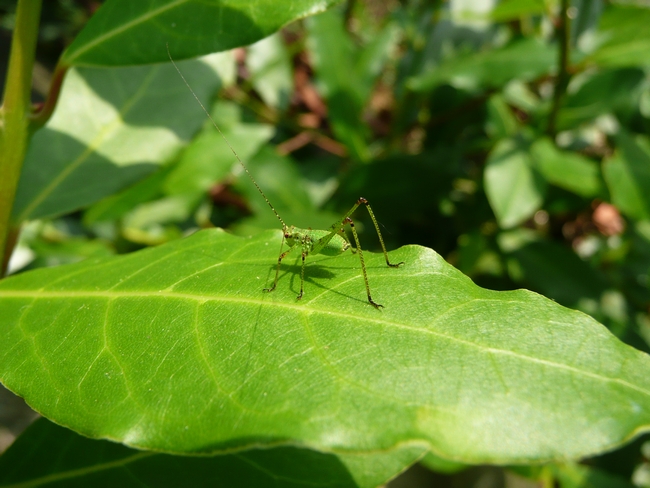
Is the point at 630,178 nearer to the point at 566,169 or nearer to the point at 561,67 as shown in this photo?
the point at 566,169

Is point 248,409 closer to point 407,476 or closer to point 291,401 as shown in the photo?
point 291,401

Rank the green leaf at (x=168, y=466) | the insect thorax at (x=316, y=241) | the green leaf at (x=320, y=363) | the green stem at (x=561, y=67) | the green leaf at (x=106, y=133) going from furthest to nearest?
1. the green stem at (x=561, y=67)
2. the insect thorax at (x=316, y=241)
3. the green leaf at (x=106, y=133)
4. the green leaf at (x=168, y=466)
5. the green leaf at (x=320, y=363)

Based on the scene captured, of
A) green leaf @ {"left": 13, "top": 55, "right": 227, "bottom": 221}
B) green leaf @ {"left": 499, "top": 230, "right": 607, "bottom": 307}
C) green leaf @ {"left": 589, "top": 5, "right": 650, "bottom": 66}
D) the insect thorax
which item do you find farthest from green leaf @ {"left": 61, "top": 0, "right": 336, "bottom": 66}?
green leaf @ {"left": 499, "top": 230, "right": 607, "bottom": 307}

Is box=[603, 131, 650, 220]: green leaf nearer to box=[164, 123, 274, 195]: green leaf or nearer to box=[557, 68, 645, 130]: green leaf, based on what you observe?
box=[557, 68, 645, 130]: green leaf

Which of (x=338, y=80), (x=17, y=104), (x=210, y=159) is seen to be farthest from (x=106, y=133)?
(x=338, y=80)

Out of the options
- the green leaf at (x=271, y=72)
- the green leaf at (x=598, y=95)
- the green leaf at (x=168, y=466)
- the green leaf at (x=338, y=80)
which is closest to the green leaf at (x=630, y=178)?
the green leaf at (x=598, y=95)

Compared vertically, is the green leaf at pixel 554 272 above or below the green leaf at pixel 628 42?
below

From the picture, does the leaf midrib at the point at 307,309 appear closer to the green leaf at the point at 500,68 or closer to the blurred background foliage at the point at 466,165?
the blurred background foliage at the point at 466,165

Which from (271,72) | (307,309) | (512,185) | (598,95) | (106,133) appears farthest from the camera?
(271,72)
